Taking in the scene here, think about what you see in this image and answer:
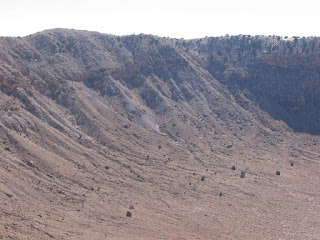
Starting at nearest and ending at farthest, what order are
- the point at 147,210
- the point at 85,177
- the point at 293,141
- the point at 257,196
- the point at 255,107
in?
the point at 147,210, the point at 85,177, the point at 257,196, the point at 293,141, the point at 255,107

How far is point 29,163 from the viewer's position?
3606 centimetres

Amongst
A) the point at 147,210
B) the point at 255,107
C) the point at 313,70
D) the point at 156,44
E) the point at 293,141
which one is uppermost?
the point at 313,70

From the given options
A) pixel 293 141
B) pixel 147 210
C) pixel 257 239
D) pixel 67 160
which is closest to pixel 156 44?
pixel 293 141

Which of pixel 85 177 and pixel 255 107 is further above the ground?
pixel 255 107

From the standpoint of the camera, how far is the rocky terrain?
3253cm

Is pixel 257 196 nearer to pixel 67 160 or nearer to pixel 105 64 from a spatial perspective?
pixel 67 160

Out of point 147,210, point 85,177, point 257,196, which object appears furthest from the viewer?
point 257,196

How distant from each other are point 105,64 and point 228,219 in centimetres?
3723

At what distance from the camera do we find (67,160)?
40.3m

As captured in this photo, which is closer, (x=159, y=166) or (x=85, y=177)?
(x=85, y=177)

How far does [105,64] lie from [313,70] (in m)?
42.4

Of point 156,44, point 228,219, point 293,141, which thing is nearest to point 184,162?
point 228,219

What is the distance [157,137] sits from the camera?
53750 millimetres

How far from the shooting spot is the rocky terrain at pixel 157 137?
107 feet
